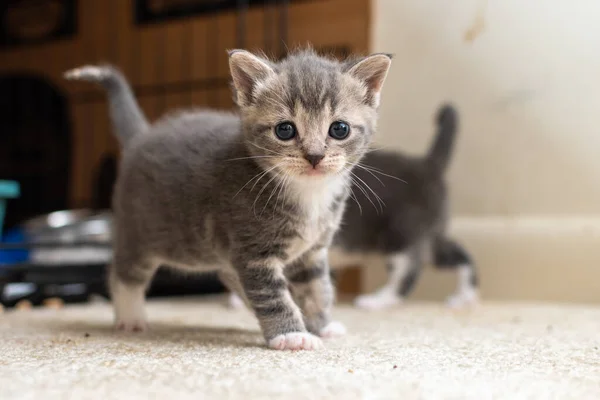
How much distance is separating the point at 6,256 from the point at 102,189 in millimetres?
637

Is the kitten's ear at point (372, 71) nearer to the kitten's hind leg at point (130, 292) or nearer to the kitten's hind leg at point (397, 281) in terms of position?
the kitten's hind leg at point (130, 292)

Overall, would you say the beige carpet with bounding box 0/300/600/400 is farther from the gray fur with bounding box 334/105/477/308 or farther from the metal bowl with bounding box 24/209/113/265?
the gray fur with bounding box 334/105/477/308

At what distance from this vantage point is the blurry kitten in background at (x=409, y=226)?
8.16 ft

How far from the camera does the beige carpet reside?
3.16 ft

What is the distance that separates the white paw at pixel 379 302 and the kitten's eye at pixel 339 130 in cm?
109

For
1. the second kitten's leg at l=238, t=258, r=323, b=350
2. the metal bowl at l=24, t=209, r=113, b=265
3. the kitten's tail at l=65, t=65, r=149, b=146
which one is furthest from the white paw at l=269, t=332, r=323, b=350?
the metal bowl at l=24, t=209, r=113, b=265

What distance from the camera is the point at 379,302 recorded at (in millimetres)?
2428

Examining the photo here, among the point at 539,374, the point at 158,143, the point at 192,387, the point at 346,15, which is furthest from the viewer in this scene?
the point at 346,15

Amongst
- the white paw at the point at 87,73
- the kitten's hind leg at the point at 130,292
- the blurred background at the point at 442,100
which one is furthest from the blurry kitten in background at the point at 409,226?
the white paw at the point at 87,73

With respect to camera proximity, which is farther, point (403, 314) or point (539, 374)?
A: point (403, 314)

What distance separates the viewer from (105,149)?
3.67 m

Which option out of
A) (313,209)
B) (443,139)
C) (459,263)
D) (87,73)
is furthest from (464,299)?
(87,73)

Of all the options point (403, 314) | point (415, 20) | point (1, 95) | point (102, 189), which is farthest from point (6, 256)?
point (415, 20)

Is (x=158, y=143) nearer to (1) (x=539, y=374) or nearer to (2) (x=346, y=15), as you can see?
(1) (x=539, y=374)
